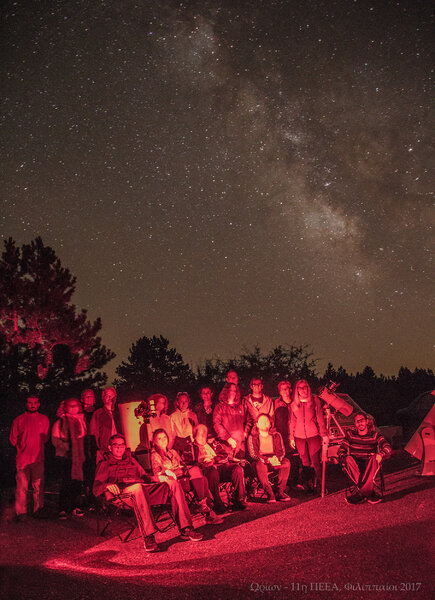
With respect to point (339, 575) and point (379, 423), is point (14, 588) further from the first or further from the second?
point (379, 423)

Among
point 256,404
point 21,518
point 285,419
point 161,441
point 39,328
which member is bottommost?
point 21,518

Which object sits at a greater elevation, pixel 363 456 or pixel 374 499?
pixel 363 456

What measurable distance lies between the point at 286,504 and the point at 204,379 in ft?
68.2

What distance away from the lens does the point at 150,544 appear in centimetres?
534

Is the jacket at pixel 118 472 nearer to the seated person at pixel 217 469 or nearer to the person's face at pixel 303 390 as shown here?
the seated person at pixel 217 469

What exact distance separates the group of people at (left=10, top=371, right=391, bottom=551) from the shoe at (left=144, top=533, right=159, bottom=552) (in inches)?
19.8

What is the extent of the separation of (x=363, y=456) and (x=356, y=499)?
637 millimetres

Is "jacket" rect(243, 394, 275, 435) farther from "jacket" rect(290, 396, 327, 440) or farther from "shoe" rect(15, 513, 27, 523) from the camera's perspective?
"shoe" rect(15, 513, 27, 523)

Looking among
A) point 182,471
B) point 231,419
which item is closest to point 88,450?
point 182,471

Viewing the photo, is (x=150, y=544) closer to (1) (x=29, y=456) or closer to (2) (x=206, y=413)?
(1) (x=29, y=456)

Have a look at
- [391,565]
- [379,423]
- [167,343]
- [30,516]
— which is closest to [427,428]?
[391,565]

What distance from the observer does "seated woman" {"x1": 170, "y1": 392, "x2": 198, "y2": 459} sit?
740 cm

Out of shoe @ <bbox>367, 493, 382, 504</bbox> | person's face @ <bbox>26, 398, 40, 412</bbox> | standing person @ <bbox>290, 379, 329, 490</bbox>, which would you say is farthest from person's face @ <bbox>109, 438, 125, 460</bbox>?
shoe @ <bbox>367, 493, 382, 504</bbox>

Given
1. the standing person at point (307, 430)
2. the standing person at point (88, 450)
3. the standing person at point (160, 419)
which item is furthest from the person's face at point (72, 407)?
the standing person at point (307, 430)
